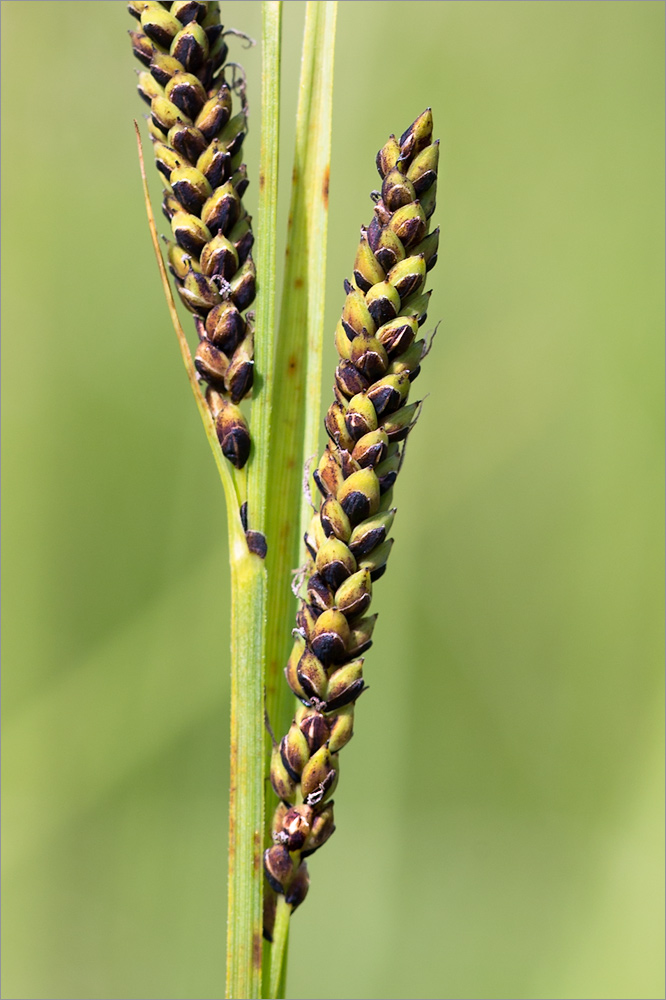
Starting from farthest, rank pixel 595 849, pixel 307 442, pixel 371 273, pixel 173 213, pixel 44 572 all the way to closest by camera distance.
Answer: pixel 44 572 < pixel 595 849 < pixel 307 442 < pixel 173 213 < pixel 371 273

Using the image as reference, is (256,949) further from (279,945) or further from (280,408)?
(280,408)

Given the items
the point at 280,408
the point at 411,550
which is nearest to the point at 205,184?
the point at 280,408

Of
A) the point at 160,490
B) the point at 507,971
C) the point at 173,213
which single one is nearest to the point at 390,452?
the point at 173,213

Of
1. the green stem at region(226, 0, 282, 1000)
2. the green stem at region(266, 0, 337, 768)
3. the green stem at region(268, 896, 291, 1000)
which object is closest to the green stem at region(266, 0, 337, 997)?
the green stem at region(266, 0, 337, 768)

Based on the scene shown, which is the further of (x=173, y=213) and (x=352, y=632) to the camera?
(x=173, y=213)

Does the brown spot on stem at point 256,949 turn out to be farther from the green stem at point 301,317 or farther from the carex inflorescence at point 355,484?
the green stem at point 301,317

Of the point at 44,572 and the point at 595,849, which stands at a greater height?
the point at 44,572

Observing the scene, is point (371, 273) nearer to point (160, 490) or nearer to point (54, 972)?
point (160, 490)
